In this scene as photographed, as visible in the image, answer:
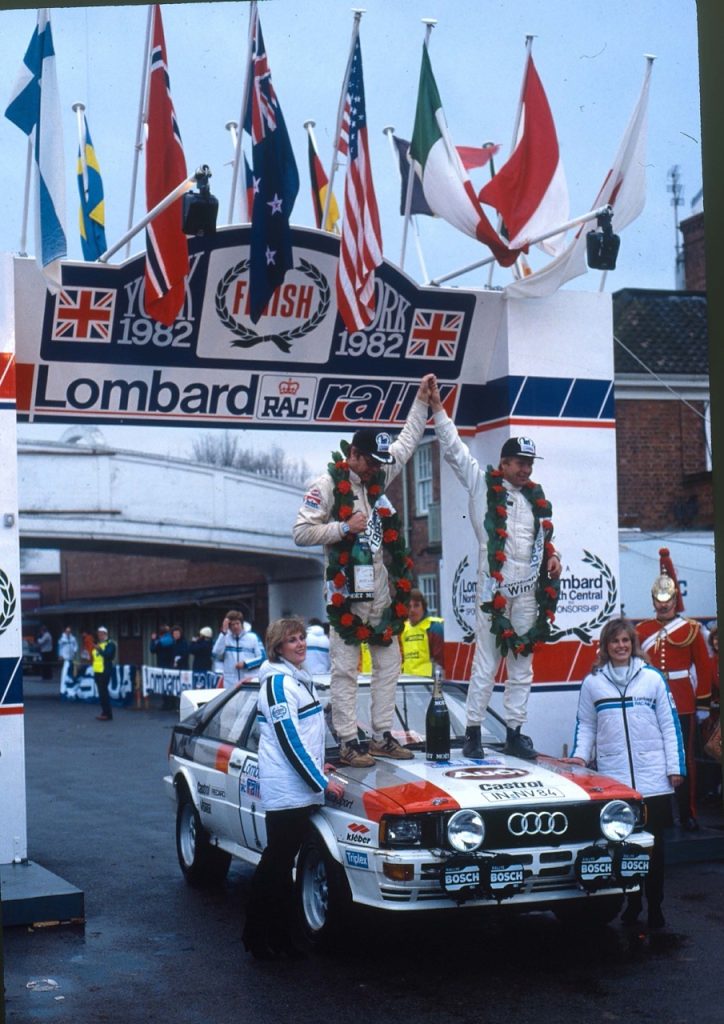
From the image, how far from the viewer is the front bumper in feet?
24.2

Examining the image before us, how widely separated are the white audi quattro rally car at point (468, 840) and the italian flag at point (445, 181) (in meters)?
4.75

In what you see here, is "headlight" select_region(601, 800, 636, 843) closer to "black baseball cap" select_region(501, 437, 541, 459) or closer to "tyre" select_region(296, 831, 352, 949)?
"tyre" select_region(296, 831, 352, 949)

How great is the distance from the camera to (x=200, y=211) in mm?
Answer: 10141

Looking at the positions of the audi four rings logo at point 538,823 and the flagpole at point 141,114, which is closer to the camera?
the audi four rings logo at point 538,823

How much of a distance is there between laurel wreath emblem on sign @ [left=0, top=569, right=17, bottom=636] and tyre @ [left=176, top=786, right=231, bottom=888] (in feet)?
5.94

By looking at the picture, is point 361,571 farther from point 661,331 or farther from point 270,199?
point 661,331

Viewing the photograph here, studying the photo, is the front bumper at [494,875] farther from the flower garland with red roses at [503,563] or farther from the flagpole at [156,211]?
the flagpole at [156,211]

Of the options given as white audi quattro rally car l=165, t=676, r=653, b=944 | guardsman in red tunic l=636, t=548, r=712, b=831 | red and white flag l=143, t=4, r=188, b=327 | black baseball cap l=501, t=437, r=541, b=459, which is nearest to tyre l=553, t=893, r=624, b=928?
white audi quattro rally car l=165, t=676, r=653, b=944

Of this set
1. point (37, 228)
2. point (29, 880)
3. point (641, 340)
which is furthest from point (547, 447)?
point (641, 340)

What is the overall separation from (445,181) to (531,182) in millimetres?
759

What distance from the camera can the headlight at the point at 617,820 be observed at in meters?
7.82

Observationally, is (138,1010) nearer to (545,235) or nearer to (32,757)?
(545,235)

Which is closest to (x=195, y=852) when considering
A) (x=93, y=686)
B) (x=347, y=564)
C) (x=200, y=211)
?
(x=347, y=564)

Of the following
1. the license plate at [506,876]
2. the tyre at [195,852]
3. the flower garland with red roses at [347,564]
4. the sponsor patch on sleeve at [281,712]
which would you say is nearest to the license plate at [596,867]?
the license plate at [506,876]
